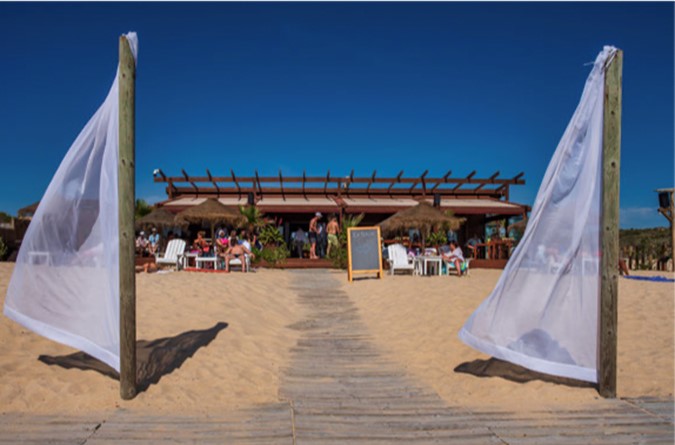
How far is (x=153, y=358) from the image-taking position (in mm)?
5039

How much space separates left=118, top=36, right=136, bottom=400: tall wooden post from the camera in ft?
Answer: 12.9

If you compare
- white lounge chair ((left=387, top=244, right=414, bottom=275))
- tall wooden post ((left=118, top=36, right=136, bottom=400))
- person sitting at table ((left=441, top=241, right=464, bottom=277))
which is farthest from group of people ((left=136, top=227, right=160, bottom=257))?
tall wooden post ((left=118, top=36, right=136, bottom=400))

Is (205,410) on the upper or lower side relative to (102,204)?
lower

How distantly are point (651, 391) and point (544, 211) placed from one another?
1.62 metres

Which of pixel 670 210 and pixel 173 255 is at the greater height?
pixel 670 210

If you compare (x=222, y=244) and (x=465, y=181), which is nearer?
(x=222, y=244)

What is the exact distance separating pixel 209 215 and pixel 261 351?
10.4 meters

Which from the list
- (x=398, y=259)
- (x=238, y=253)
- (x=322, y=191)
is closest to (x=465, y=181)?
(x=322, y=191)

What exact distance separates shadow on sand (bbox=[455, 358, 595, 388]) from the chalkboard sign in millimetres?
6804

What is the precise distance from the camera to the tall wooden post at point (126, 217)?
3934mm

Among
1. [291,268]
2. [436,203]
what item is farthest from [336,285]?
[436,203]

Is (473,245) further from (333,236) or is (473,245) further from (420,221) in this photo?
(333,236)

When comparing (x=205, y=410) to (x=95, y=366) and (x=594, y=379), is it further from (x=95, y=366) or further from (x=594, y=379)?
(x=594, y=379)

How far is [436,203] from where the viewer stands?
21.4m
